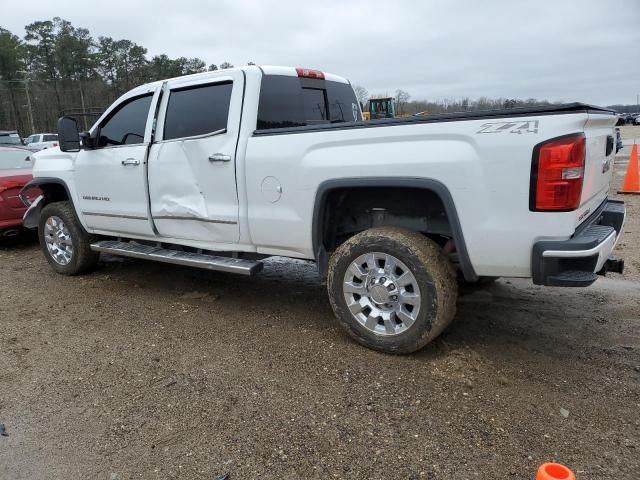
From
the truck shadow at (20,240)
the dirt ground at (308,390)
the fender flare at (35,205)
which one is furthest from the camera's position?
the truck shadow at (20,240)

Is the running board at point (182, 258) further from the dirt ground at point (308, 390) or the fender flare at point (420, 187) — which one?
the fender flare at point (420, 187)

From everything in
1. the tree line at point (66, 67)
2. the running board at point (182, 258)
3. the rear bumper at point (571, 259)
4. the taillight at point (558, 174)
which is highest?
the tree line at point (66, 67)

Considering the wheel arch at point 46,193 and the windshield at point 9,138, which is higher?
the windshield at point 9,138

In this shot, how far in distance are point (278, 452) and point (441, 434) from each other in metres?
0.87

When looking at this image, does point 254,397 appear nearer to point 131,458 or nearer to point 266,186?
point 131,458

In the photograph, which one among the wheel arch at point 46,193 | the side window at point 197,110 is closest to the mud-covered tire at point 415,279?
the side window at point 197,110

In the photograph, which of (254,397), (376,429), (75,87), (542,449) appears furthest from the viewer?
(75,87)

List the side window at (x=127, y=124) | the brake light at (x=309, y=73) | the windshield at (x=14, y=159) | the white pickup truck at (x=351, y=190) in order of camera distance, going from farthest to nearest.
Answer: the windshield at (x=14, y=159)
the side window at (x=127, y=124)
the brake light at (x=309, y=73)
the white pickup truck at (x=351, y=190)

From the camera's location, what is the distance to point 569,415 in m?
2.79

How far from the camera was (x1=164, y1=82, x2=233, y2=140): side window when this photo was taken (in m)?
4.21

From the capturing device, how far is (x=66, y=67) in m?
56.7

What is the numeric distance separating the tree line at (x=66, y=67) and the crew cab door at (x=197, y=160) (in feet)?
180

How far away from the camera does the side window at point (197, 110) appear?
13.8ft

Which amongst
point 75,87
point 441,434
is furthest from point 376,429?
point 75,87
